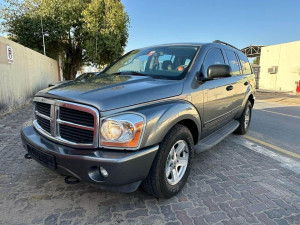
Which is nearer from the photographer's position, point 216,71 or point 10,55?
point 216,71

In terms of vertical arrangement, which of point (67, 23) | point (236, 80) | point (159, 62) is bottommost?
point (236, 80)

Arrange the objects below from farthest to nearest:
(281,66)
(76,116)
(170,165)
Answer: (281,66)
(170,165)
(76,116)

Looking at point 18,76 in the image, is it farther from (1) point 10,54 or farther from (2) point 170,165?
(2) point 170,165

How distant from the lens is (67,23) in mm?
16578

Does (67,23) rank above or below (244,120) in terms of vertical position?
above

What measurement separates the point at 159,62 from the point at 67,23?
16.0 metres

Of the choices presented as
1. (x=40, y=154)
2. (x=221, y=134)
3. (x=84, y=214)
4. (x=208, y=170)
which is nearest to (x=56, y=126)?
A: (x=40, y=154)

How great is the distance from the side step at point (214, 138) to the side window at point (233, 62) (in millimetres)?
1029

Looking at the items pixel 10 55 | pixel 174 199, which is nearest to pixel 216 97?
pixel 174 199

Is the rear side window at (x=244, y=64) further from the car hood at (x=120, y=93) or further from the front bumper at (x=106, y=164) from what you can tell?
the front bumper at (x=106, y=164)

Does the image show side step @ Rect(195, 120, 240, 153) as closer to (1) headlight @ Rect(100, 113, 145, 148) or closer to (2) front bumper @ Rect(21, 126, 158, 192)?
(2) front bumper @ Rect(21, 126, 158, 192)

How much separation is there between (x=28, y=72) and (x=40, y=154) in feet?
27.7

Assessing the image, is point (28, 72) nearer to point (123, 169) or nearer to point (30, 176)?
point (30, 176)

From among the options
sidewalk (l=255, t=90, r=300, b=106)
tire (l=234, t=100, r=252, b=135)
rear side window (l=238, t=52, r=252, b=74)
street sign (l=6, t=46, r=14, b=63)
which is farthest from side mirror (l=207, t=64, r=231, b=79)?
sidewalk (l=255, t=90, r=300, b=106)
